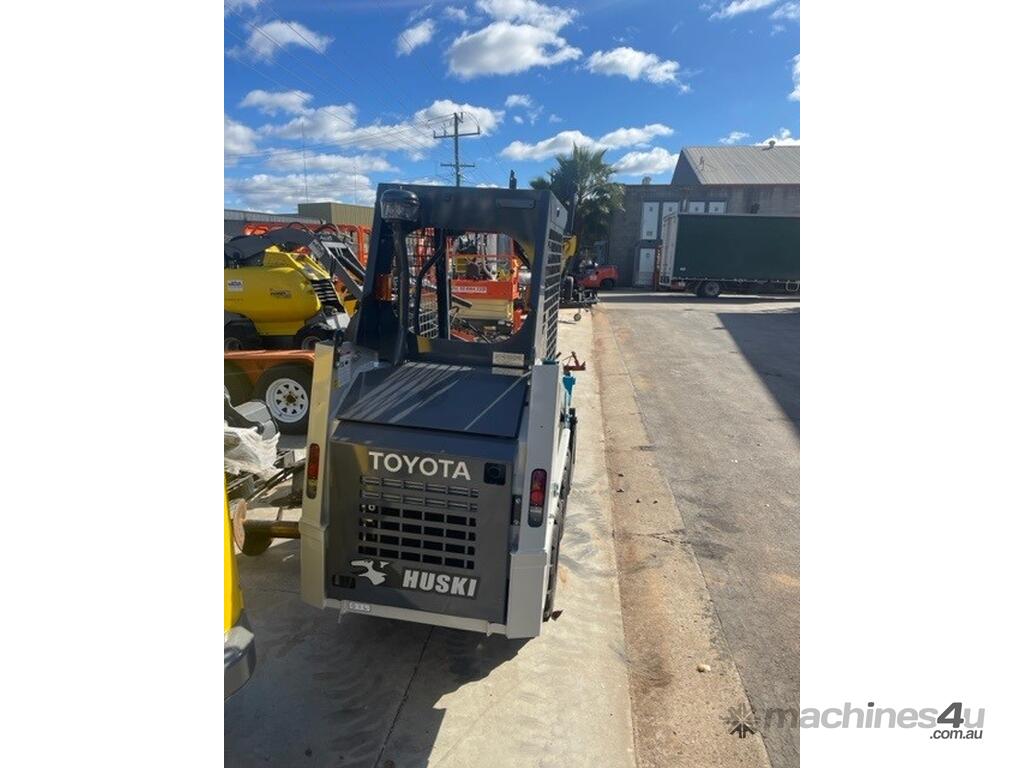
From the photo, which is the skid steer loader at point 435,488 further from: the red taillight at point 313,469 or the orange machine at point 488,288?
the orange machine at point 488,288

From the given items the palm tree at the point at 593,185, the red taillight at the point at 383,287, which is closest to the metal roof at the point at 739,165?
the palm tree at the point at 593,185

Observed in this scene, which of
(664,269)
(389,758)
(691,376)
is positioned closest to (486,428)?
(389,758)

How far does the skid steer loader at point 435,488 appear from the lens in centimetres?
301

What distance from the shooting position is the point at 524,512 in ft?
9.89

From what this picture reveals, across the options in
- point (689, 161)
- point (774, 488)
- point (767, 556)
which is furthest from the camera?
point (689, 161)

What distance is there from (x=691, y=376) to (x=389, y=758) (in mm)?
9858

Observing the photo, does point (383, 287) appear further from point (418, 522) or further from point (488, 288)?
point (488, 288)

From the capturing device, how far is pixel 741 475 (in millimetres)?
6539

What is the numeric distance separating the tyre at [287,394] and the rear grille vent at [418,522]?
170 inches

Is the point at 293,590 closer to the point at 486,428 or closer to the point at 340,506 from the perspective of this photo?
the point at 340,506

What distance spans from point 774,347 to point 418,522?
45.4 feet

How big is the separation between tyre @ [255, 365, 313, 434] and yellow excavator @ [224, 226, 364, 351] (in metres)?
1.95

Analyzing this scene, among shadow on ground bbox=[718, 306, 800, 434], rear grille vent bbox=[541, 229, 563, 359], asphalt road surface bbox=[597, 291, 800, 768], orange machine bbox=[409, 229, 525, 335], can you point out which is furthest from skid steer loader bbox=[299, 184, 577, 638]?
shadow on ground bbox=[718, 306, 800, 434]

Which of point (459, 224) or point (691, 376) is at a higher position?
point (459, 224)
